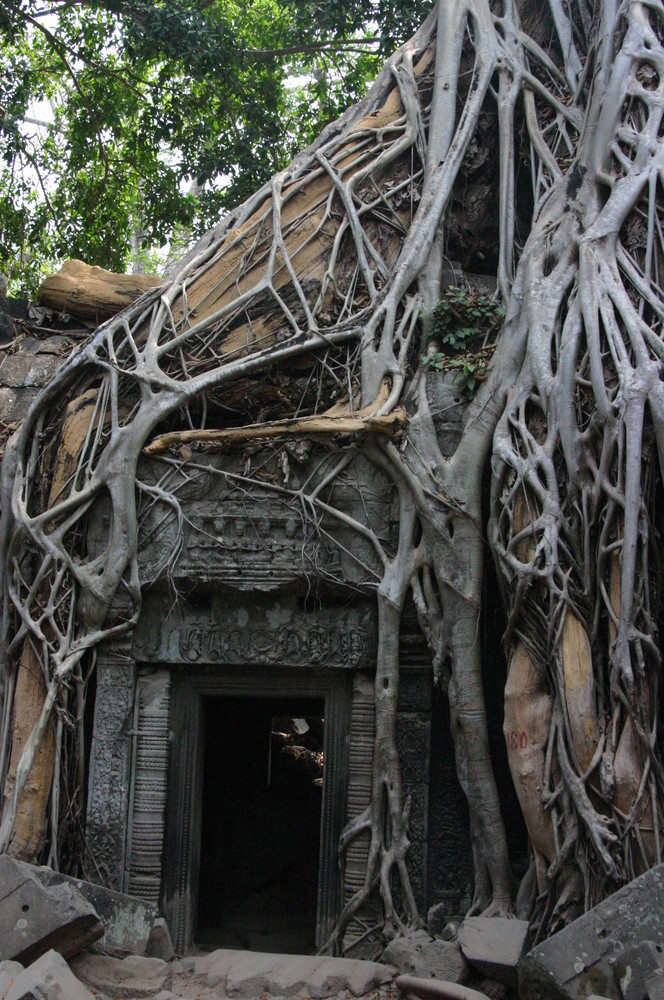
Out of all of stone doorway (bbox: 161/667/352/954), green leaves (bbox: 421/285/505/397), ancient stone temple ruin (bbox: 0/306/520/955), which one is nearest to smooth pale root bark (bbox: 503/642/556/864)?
ancient stone temple ruin (bbox: 0/306/520/955)

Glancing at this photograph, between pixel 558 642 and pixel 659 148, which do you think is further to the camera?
pixel 659 148

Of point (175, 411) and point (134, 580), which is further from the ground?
point (175, 411)

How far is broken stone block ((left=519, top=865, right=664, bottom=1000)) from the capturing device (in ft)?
10.8

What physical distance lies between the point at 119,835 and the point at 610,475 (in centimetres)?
289

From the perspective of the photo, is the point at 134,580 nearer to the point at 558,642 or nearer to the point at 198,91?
the point at 558,642

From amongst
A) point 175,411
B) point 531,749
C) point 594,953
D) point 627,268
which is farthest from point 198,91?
point 594,953

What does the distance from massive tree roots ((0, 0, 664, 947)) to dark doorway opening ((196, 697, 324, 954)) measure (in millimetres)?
1560

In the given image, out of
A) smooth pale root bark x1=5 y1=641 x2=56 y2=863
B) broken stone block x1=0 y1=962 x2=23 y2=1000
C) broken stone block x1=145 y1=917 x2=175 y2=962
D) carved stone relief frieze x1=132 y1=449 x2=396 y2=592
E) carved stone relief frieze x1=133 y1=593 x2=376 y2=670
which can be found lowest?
broken stone block x1=145 y1=917 x2=175 y2=962

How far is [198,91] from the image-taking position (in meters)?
9.39

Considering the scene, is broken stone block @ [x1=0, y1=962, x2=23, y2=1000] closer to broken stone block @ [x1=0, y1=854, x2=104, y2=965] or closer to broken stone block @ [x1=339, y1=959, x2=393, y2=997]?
broken stone block @ [x1=0, y1=854, x2=104, y2=965]

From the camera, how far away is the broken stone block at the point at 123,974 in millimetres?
4125

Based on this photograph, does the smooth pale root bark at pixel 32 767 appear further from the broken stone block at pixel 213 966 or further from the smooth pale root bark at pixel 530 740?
the smooth pale root bark at pixel 530 740

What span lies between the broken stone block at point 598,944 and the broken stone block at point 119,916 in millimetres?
1777

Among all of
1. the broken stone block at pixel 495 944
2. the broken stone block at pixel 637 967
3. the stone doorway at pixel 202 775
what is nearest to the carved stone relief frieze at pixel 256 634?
the stone doorway at pixel 202 775
